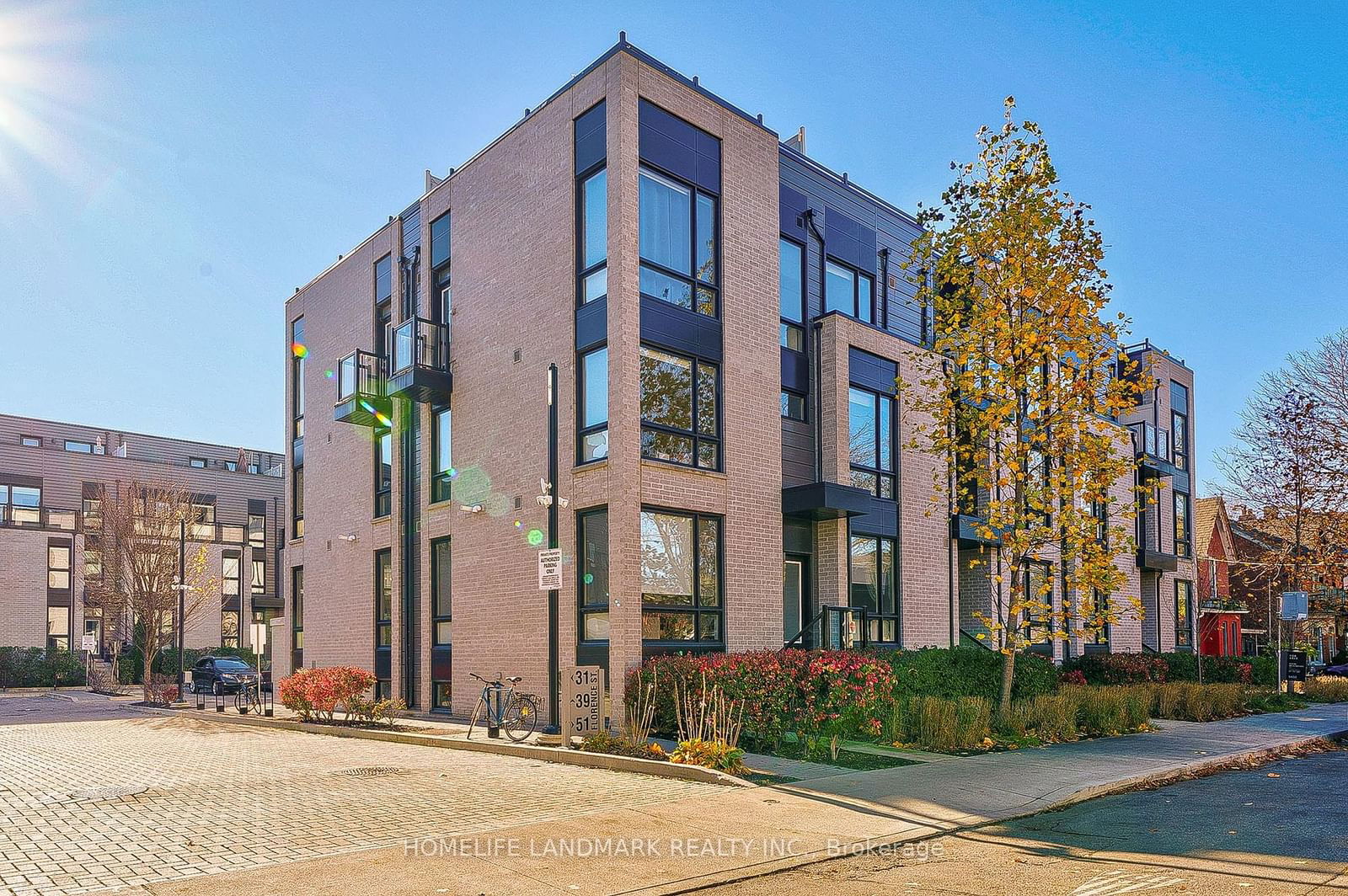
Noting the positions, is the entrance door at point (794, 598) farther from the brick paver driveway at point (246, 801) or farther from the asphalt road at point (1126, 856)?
the asphalt road at point (1126, 856)

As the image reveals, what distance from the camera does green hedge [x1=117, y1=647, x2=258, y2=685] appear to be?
46.5 m

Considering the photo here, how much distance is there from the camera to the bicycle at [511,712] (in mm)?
16281

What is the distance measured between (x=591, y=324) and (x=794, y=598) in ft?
23.1

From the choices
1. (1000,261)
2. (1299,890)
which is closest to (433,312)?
(1000,261)

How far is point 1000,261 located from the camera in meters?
17.6

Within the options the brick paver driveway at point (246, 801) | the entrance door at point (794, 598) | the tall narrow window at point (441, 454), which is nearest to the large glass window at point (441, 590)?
the tall narrow window at point (441, 454)

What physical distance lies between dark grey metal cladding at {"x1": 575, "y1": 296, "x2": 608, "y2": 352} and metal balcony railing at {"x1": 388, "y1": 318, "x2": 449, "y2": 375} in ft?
15.6

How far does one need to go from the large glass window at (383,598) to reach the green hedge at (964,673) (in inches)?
459

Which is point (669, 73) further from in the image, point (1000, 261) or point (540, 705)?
point (540, 705)

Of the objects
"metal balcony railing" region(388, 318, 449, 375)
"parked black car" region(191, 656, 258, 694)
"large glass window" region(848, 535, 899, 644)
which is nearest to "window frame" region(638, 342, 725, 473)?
"large glass window" region(848, 535, 899, 644)

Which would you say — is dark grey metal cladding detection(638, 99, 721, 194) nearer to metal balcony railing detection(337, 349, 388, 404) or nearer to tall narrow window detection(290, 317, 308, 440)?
metal balcony railing detection(337, 349, 388, 404)

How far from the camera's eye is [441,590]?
73.1ft

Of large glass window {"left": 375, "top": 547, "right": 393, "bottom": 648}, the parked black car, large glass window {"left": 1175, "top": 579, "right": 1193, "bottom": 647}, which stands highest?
large glass window {"left": 375, "top": 547, "right": 393, "bottom": 648}

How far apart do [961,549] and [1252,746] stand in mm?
9989
